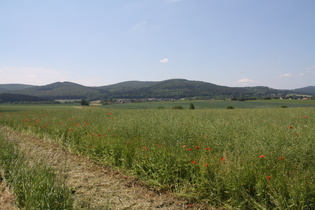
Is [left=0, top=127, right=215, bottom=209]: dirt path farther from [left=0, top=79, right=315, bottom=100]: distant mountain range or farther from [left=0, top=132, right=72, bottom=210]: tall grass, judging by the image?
[left=0, top=79, right=315, bottom=100]: distant mountain range

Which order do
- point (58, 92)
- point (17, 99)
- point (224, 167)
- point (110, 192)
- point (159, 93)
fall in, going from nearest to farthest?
1. point (224, 167)
2. point (110, 192)
3. point (17, 99)
4. point (159, 93)
5. point (58, 92)

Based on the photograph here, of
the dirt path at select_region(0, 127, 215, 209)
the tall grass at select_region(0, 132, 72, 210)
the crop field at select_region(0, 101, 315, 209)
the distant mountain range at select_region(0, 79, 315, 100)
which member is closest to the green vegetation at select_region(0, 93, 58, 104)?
the distant mountain range at select_region(0, 79, 315, 100)

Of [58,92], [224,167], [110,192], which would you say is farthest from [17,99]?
[224,167]

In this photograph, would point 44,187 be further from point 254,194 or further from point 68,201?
point 254,194

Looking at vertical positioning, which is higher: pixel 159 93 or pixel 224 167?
pixel 159 93

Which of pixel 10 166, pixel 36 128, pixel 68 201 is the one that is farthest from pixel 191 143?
pixel 36 128

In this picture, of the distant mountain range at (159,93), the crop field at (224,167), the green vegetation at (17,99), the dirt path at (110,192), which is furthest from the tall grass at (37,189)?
the distant mountain range at (159,93)

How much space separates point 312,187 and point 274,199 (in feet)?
1.94

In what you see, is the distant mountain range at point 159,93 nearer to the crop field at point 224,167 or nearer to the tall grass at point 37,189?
the crop field at point 224,167

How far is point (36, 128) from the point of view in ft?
37.9

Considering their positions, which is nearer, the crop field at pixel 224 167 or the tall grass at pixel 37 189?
the tall grass at pixel 37 189

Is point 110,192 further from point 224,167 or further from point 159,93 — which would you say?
point 159,93

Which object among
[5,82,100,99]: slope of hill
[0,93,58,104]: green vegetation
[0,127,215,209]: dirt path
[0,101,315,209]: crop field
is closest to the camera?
[0,101,315,209]: crop field

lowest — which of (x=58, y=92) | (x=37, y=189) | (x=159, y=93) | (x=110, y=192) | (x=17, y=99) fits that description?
(x=110, y=192)
